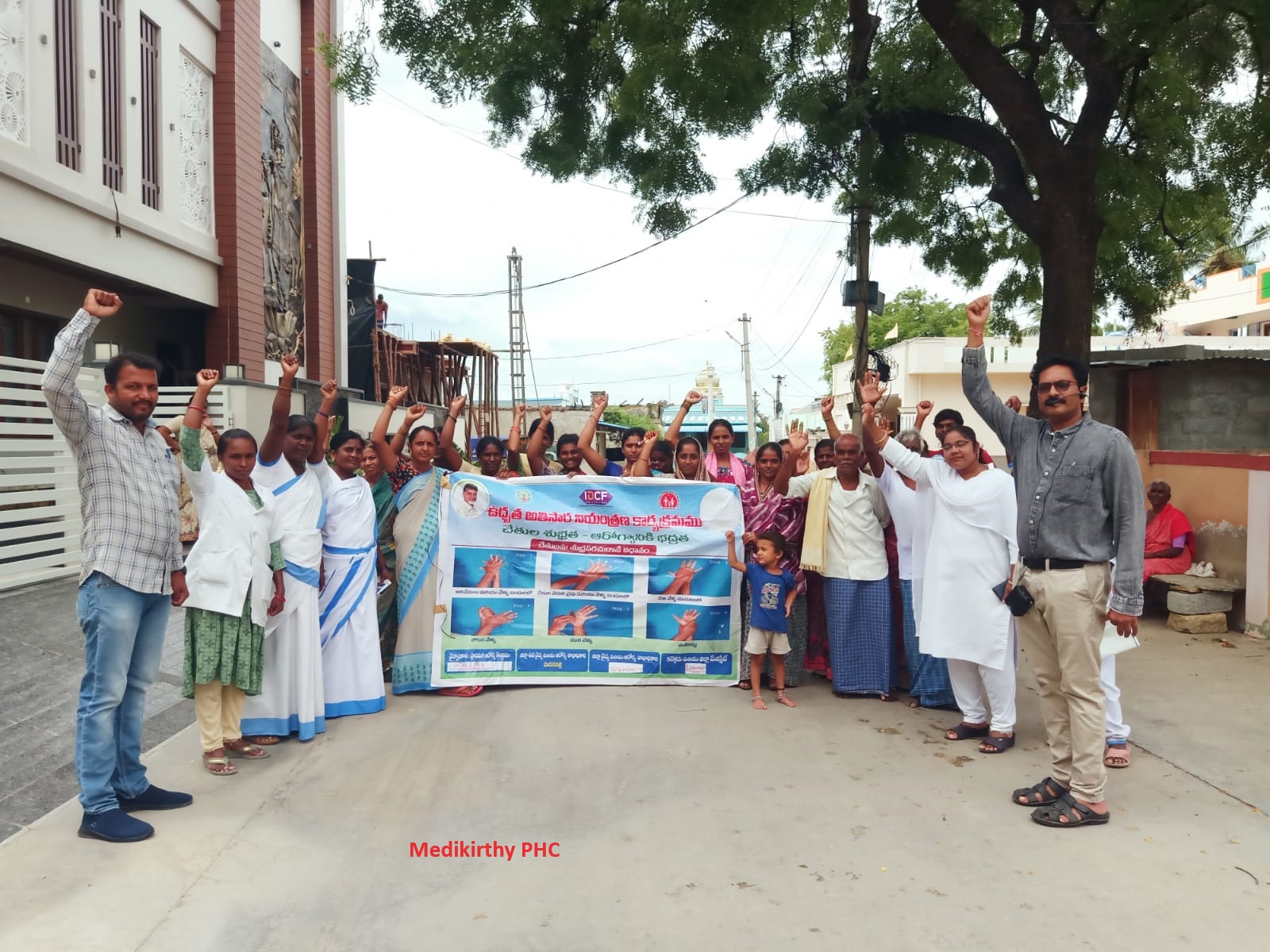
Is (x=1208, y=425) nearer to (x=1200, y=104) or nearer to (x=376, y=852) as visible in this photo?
(x=1200, y=104)

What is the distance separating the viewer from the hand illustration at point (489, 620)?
6301 millimetres

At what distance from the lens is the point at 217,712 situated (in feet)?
15.6

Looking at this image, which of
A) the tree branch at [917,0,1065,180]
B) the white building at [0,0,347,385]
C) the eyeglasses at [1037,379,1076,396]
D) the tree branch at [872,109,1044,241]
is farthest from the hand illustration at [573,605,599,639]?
the white building at [0,0,347,385]

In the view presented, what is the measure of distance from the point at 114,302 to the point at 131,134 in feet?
34.2

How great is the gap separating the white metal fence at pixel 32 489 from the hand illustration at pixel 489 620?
434 centimetres

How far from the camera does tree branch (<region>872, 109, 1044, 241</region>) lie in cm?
727

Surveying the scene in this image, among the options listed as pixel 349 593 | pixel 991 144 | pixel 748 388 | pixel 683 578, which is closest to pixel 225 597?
pixel 349 593

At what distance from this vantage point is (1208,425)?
33.6 ft

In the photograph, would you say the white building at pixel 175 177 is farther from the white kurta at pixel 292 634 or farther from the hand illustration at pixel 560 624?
the hand illustration at pixel 560 624

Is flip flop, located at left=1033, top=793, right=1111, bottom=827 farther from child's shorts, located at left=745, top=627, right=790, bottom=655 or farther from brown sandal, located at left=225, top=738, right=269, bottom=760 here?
brown sandal, located at left=225, top=738, right=269, bottom=760

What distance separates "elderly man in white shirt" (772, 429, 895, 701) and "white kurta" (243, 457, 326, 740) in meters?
2.88

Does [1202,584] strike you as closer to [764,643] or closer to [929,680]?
[929,680]

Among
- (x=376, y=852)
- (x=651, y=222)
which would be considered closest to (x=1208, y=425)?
(x=651, y=222)

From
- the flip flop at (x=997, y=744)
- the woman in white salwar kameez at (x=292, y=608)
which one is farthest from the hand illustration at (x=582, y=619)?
the flip flop at (x=997, y=744)
